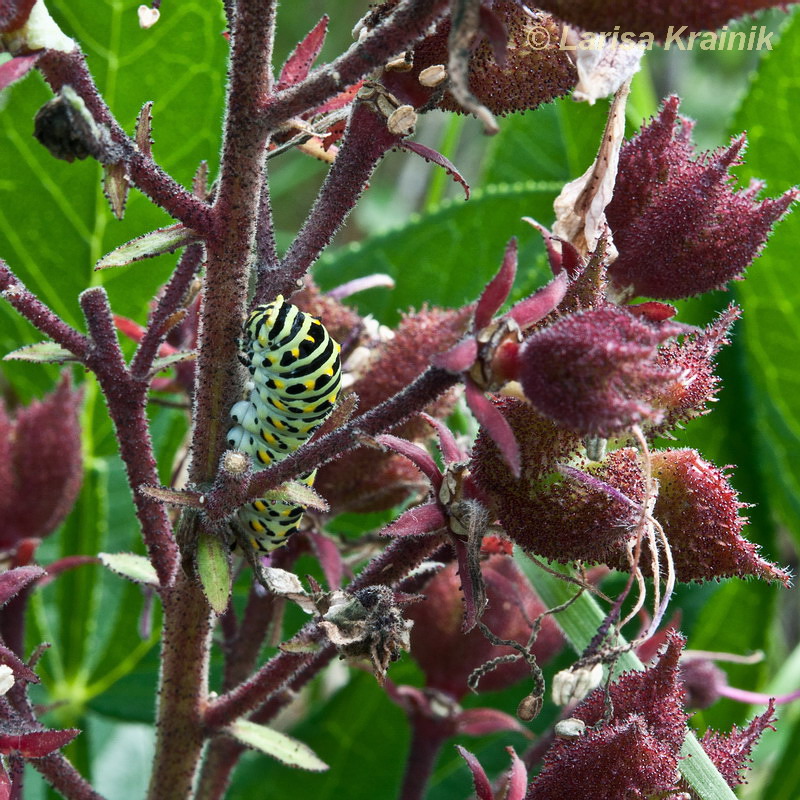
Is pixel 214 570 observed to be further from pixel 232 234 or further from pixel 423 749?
pixel 423 749

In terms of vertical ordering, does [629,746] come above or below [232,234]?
below

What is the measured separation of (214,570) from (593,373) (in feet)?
0.90

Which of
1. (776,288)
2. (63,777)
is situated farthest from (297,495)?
(776,288)

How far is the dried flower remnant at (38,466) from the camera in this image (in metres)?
1.09

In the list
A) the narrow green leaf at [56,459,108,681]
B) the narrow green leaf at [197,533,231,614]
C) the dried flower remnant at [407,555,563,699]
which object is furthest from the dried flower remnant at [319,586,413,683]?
the narrow green leaf at [56,459,108,681]

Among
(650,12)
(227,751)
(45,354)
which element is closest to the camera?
(650,12)

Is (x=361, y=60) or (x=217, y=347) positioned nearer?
(x=361, y=60)

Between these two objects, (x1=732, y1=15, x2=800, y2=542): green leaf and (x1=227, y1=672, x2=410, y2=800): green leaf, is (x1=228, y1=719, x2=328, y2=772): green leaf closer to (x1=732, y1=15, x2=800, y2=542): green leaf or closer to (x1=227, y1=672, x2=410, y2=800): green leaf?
(x1=227, y1=672, x2=410, y2=800): green leaf

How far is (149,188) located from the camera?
2.09 feet

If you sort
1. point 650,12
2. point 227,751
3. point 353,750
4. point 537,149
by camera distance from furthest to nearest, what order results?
point 537,149, point 353,750, point 227,751, point 650,12

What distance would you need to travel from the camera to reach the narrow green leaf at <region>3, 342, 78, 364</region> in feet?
2.48

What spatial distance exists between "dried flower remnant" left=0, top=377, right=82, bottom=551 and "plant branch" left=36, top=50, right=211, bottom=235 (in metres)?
0.50

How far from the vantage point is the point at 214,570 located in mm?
689

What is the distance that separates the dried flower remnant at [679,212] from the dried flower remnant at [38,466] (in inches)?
23.6
